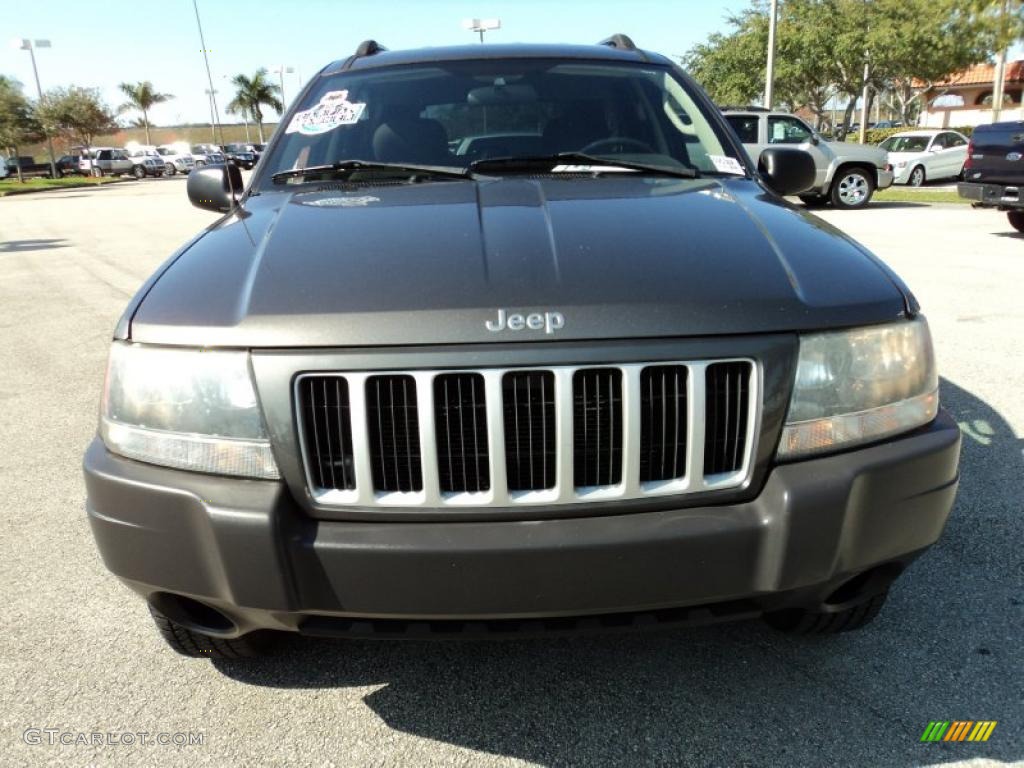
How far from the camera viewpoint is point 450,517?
66.5 inches

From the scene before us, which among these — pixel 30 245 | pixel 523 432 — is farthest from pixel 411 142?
pixel 30 245

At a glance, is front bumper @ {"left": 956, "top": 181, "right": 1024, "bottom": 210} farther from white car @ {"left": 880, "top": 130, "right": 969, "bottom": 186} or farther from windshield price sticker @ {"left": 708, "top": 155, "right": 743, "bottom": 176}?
white car @ {"left": 880, "top": 130, "right": 969, "bottom": 186}

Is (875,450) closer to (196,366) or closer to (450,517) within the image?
(450,517)

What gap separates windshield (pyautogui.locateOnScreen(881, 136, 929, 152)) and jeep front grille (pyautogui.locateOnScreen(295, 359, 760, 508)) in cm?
2298

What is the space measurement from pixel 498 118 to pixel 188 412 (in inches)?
71.6

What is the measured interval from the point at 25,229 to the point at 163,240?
555 cm

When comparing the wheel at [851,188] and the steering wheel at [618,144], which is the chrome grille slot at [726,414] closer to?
the steering wheel at [618,144]

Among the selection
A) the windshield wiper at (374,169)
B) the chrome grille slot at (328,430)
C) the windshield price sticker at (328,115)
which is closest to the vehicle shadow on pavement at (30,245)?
the windshield price sticker at (328,115)

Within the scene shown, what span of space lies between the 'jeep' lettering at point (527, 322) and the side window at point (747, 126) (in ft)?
46.7

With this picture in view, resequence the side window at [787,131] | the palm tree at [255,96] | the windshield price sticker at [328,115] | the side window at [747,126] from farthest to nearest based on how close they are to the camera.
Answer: the palm tree at [255,96]
the side window at [787,131]
the side window at [747,126]
the windshield price sticker at [328,115]

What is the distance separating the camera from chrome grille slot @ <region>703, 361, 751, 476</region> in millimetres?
1710

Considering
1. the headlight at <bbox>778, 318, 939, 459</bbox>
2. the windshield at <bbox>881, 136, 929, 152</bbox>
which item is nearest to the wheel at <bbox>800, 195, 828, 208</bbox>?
the windshield at <bbox>881, 136, 929, 152</bbox>

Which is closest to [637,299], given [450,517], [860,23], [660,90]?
[450,517]

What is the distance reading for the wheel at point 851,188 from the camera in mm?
15547
